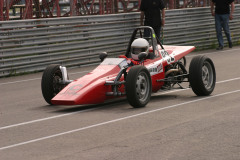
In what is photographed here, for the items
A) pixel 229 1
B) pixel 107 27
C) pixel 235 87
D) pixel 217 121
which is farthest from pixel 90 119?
pixel 229 1

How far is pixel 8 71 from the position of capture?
16281 millimetres

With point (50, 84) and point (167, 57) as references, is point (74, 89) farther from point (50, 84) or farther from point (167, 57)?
point (167, 57)

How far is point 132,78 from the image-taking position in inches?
378

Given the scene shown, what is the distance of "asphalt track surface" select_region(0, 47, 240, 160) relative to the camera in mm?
6871

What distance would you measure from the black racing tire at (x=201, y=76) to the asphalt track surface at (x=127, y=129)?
0.16 metres

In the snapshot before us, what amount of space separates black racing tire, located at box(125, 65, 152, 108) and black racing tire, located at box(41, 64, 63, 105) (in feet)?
5.02

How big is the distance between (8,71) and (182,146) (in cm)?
992

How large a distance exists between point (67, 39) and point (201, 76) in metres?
7.68

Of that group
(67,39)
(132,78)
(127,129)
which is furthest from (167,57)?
→ (67,39)

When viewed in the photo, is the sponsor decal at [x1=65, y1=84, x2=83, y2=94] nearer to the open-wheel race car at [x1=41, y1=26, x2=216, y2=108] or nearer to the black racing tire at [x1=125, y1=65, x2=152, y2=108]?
the open-wheel race car at [x1=41, y1=26, x2=216, y2=108]

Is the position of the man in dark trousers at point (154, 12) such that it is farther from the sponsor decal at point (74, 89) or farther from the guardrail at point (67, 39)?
the sponsor decal at point (74, 89)

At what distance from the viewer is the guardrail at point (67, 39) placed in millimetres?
16438

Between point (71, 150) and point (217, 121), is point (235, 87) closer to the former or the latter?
point (217, 121)

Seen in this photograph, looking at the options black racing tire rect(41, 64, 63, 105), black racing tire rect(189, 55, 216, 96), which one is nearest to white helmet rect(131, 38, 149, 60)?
black racing tire rect(189, 55, 216, 96)
